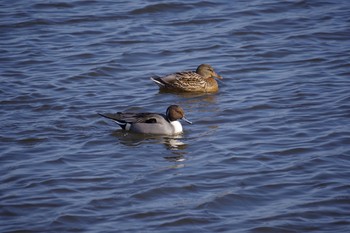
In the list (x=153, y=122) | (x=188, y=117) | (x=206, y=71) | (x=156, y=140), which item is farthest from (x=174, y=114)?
(x=206, y=71)

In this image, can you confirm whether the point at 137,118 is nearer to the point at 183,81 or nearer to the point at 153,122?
the point at 153,122

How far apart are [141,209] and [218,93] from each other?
482 centimetres

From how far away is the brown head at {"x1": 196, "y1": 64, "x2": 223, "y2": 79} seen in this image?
13.2 meters

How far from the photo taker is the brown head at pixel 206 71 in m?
13.2

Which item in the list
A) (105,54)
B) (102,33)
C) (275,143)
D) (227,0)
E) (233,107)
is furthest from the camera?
(227,0)

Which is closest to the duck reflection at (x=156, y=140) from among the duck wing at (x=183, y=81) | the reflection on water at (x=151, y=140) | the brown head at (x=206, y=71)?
the reflection on water at (x=151, y=140)

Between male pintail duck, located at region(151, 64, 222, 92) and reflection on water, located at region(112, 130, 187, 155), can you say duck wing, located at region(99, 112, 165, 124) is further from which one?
male pintail duck, located at region(151, 64, 222, 92)

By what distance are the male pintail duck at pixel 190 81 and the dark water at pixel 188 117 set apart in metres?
0.18

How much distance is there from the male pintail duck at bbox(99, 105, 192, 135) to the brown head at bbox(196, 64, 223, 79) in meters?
2.22

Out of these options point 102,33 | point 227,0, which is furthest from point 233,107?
point 227,0

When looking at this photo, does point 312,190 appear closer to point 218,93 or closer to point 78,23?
point 218,93

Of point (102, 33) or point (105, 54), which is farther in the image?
point (102, 33)

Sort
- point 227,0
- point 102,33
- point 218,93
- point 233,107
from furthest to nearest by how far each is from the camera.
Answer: point 227,0 < point 102,33 < point 218,93 < point 233,107

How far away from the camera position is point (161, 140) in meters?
10.9
